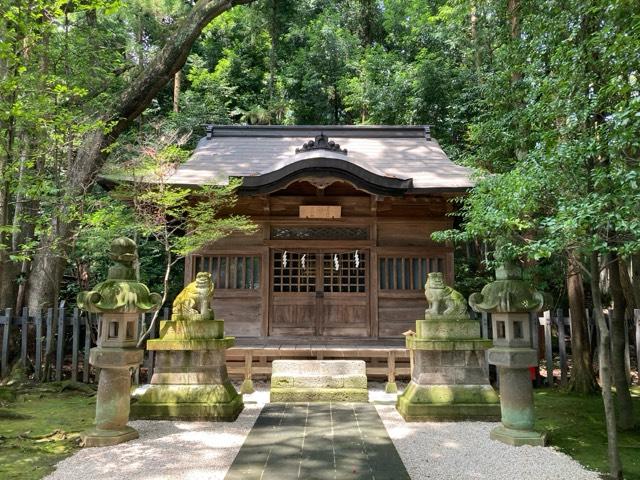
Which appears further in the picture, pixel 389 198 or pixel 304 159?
pixel 389 198

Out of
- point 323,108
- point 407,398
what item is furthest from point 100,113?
point 323,108

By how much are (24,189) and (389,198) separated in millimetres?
6139

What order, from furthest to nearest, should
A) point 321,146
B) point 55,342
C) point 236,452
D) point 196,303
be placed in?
1. point 321,146
2. point 55,342
3. point 196,303
4. point 236,452

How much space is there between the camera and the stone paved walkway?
390cm

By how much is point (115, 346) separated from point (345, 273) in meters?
5.20

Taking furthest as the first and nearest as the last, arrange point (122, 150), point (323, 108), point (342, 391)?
point (323, 108) < point (122, 150) < point (342, 391)

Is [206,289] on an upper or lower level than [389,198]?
lower

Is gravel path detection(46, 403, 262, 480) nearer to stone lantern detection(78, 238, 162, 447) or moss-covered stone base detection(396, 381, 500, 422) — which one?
stone lantern detection(78, 238, 162, 447)

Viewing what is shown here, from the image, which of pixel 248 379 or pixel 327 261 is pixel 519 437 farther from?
pixel 327 261

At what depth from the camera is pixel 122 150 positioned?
10.9 m

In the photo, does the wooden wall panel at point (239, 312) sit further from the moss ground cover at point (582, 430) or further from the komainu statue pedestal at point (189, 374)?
the moss ground cover at point (582, 430)

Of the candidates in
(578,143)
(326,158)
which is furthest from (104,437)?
(578,143)

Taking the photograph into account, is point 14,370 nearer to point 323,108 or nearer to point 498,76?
point 498,76

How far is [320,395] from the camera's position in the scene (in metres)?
6.77
